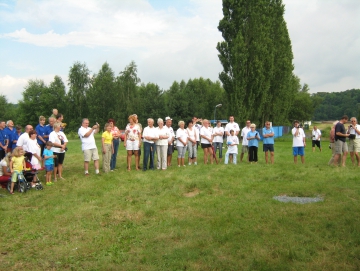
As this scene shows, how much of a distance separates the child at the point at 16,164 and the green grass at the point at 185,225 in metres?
0.44

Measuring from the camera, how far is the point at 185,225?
5941mm

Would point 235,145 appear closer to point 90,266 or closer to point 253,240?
point 253,240

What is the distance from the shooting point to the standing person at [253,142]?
13.2 meters

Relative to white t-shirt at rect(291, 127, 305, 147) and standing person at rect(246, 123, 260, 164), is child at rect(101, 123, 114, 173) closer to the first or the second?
standing person at rect(246, 123, 260, 164)

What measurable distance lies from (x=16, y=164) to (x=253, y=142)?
802 centimetres

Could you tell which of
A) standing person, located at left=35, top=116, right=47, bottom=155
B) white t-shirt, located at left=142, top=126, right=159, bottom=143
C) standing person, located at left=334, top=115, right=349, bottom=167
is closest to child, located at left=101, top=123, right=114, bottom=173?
white t-shirt, located at left=142, top=126, right=159, bottom=143

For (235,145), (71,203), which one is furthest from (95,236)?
(235,145)

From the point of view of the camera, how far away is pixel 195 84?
70250 millimetres

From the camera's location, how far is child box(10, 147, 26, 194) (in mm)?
9172

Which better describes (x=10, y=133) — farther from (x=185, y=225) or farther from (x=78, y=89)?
(x=78, y=89)

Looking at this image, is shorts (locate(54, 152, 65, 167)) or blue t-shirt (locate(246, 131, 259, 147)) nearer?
shorts (locate(54, 152, 65, 167))

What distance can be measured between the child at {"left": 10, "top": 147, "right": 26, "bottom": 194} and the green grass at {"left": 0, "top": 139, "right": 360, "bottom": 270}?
0.44 metres

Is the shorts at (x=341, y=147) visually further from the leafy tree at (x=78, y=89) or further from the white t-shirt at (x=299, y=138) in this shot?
the leafy tree at (x=78, y=89)

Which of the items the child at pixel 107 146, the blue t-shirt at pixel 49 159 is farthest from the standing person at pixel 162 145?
the blue t-shirt at pixel 49 159
